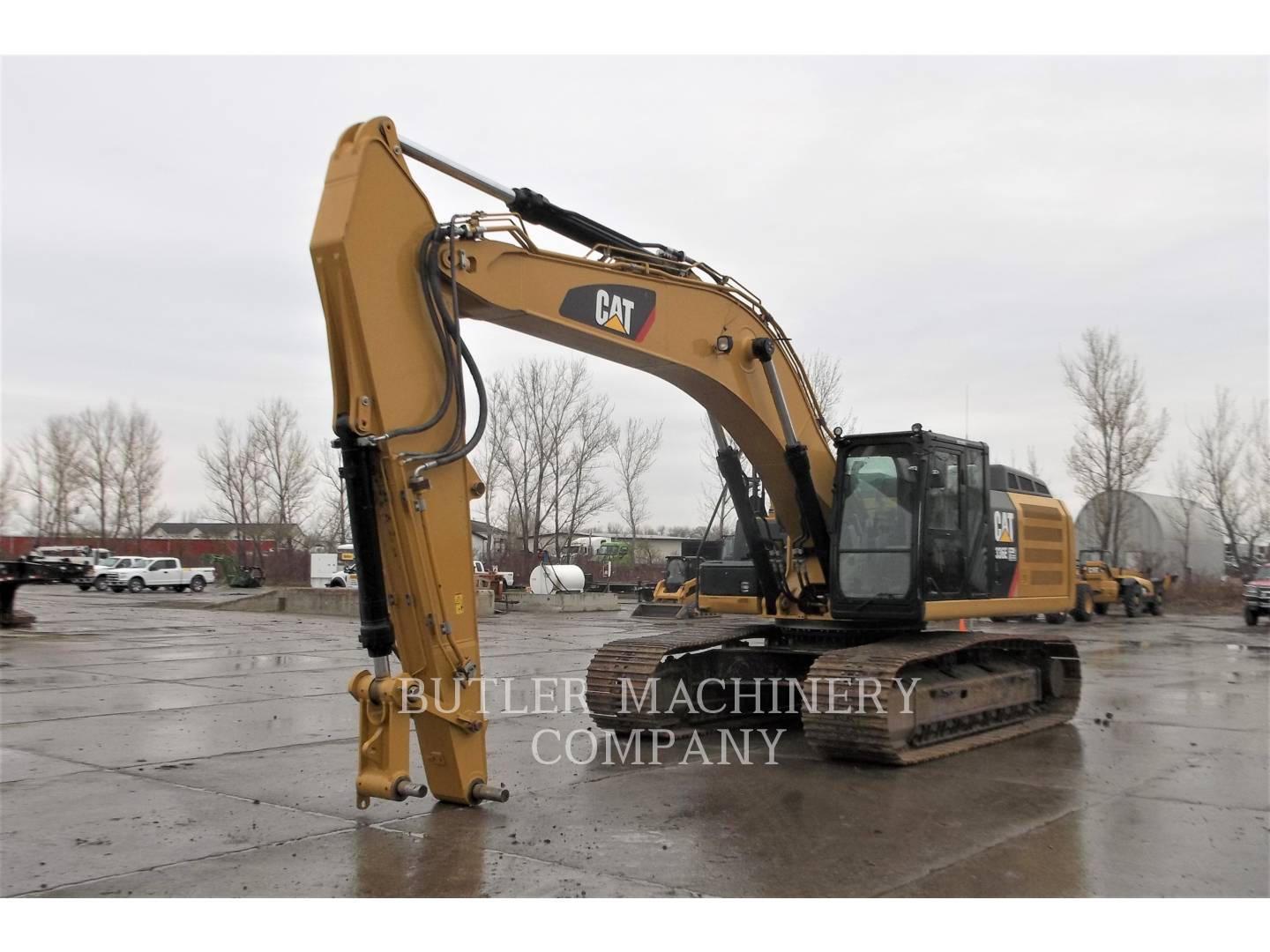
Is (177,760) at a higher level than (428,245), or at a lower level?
lower

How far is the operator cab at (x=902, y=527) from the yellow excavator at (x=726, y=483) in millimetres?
21

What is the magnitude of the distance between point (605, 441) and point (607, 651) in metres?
46.1

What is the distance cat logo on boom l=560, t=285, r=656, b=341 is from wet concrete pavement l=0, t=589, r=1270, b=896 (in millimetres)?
3179

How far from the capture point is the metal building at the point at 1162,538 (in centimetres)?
4281

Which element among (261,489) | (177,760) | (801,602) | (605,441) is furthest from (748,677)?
(261,489)

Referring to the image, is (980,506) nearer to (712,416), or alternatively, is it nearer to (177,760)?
(712,416)

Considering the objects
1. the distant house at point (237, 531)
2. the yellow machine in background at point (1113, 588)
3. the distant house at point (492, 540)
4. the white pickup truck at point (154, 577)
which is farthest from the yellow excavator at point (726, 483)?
the distant house at point (237, 531)

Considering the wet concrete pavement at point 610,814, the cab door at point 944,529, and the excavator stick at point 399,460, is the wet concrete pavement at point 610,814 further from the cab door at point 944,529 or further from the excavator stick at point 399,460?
the cab door at point 944,529

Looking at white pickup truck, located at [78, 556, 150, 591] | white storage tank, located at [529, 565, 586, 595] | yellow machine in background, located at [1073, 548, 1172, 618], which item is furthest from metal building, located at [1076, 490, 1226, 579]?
white pickup truck, located at [78, 556, 150, 591]

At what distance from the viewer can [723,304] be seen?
343 inches

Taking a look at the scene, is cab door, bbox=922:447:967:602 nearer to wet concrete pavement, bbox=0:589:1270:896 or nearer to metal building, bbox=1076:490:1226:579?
wet concrete pavement, bbox=0:589:1270:896

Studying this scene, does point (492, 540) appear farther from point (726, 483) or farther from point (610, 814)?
point (610, 814)

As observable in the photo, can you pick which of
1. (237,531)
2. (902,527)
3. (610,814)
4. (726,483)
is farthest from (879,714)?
(237,531)

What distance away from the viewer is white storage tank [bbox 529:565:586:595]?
3597 cm
